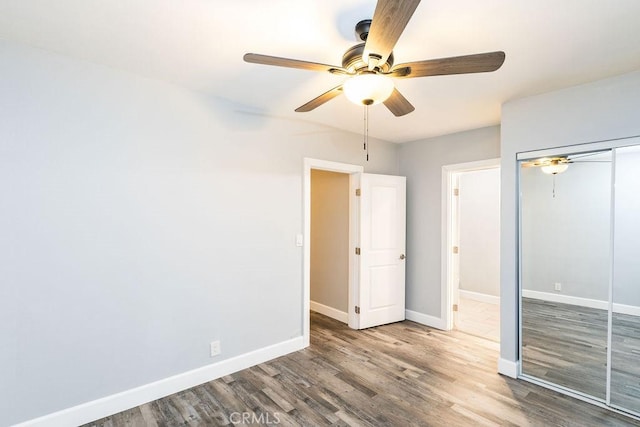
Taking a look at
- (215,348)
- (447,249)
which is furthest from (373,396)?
(447,249)

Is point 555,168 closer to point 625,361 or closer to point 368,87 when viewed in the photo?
point 625,361

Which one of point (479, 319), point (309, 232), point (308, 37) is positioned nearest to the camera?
point (308, 37)

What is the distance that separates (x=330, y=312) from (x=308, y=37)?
11.8 ft

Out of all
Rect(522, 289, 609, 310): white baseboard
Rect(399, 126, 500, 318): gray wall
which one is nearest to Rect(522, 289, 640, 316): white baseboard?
Rect(522, 289, 609, 310): white baseboard

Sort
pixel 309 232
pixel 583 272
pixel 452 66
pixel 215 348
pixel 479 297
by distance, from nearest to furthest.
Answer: pixel 452 66 → pixel 583 272 → pixel 215 348 → pixel 309 232 → pixel 479 297

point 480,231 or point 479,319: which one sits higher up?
point 480,231

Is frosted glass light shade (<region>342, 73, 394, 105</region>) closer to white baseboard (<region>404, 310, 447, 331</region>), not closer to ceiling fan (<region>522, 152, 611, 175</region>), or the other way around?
ceiling fan (<region>522, 152, 611, 175</region>)

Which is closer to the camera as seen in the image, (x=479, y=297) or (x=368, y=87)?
(x=368, y=87)

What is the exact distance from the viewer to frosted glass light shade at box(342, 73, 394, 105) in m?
1.54

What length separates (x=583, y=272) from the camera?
8.54ft

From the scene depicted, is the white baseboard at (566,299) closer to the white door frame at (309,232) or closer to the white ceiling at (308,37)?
the white ceiling at (308,37)

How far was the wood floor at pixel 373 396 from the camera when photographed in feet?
7.23

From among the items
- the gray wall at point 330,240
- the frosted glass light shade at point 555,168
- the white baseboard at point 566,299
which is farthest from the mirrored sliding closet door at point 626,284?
the gray wall at point 330,240

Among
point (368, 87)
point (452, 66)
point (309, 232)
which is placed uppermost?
point (452, 66)
